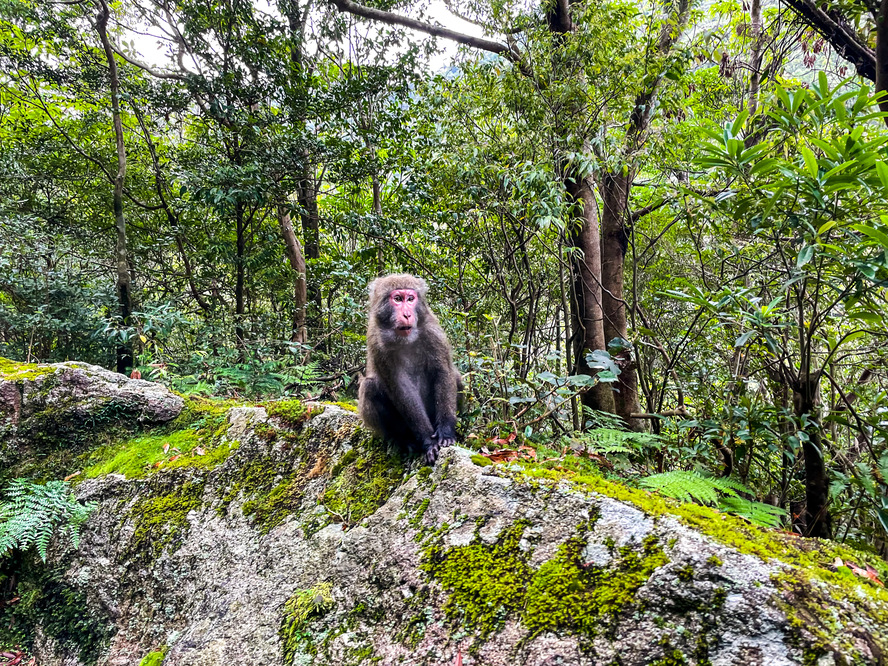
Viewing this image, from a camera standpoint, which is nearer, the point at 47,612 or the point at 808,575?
the point at 808,575

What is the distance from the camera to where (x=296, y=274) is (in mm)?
9453

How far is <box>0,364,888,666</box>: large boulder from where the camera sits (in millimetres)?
1482

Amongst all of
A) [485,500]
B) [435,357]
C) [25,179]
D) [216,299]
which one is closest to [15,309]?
[25,179]

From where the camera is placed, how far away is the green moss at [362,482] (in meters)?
2.70

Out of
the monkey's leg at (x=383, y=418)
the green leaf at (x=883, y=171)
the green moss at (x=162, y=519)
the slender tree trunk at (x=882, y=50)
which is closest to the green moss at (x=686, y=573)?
the monkey's leg at (x=383, y=418)

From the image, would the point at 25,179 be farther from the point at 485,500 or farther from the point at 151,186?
the point at 485,500

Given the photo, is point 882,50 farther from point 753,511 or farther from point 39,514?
point 39,514

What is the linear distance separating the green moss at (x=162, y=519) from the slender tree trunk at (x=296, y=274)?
5381 mm

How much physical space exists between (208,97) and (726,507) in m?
8.74

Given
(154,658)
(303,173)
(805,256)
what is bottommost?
(154,658)

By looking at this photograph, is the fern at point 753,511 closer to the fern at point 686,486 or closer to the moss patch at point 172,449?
the fern at point 686,486

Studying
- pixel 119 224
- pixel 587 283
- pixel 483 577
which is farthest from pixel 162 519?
pixel 119 224

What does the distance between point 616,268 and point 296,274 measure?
620 centimetres

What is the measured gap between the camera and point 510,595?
183cm
